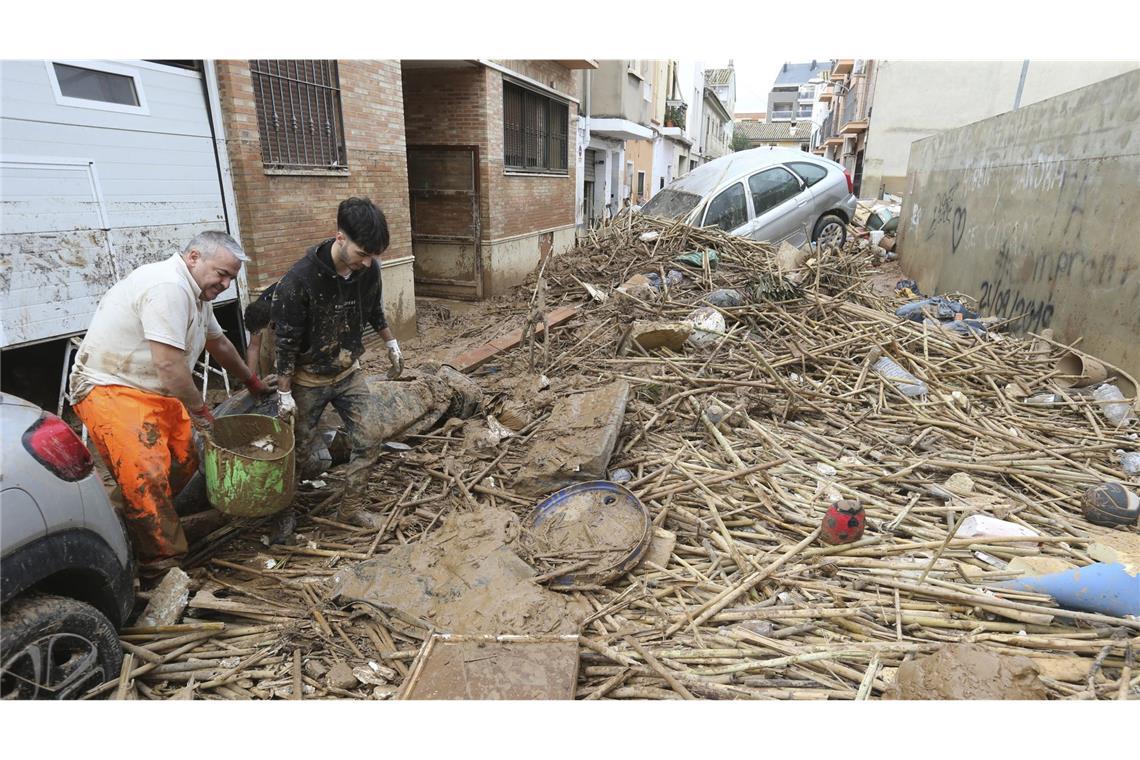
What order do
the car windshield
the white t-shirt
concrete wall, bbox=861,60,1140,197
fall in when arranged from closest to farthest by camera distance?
the white t-shirt, the car windshield, concrete wall, bbox=861,60,1140,197

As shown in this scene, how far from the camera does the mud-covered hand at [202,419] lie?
313 centimetres

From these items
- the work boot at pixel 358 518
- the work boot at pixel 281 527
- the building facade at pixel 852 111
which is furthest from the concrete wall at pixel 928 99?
the work boot at pixel 281 527

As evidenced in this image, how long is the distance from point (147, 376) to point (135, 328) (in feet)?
0.83

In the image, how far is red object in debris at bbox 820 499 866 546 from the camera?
3.28 m

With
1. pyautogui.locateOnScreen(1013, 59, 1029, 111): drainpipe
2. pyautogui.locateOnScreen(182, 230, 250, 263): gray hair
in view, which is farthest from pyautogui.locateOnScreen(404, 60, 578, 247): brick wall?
pyautogui.locateOnScreen(1013, 59, 1029, 111): drainpipe

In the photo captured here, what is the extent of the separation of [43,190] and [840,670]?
232 inches

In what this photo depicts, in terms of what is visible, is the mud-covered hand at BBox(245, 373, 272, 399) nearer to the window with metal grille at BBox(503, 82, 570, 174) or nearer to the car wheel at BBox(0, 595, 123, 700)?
the car wheel at BBox(0, 595, 123, 700)

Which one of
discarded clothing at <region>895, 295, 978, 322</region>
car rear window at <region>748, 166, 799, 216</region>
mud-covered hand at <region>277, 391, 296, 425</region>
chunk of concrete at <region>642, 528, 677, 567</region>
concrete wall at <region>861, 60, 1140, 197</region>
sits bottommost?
chunk of concrete at <region>642, 528, 677, 567</region>

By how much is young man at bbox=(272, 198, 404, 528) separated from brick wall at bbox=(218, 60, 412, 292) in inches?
110

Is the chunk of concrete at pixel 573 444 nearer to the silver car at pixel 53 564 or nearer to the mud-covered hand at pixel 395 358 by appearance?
the mud-covered hand at pixel 395 358

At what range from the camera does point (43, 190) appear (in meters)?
4.13

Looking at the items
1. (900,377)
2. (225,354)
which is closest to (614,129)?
(900,377)

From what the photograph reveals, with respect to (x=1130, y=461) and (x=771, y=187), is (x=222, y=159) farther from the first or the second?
(x=771, y=187)

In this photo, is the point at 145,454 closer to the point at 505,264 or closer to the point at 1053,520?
the point at 1053,520
